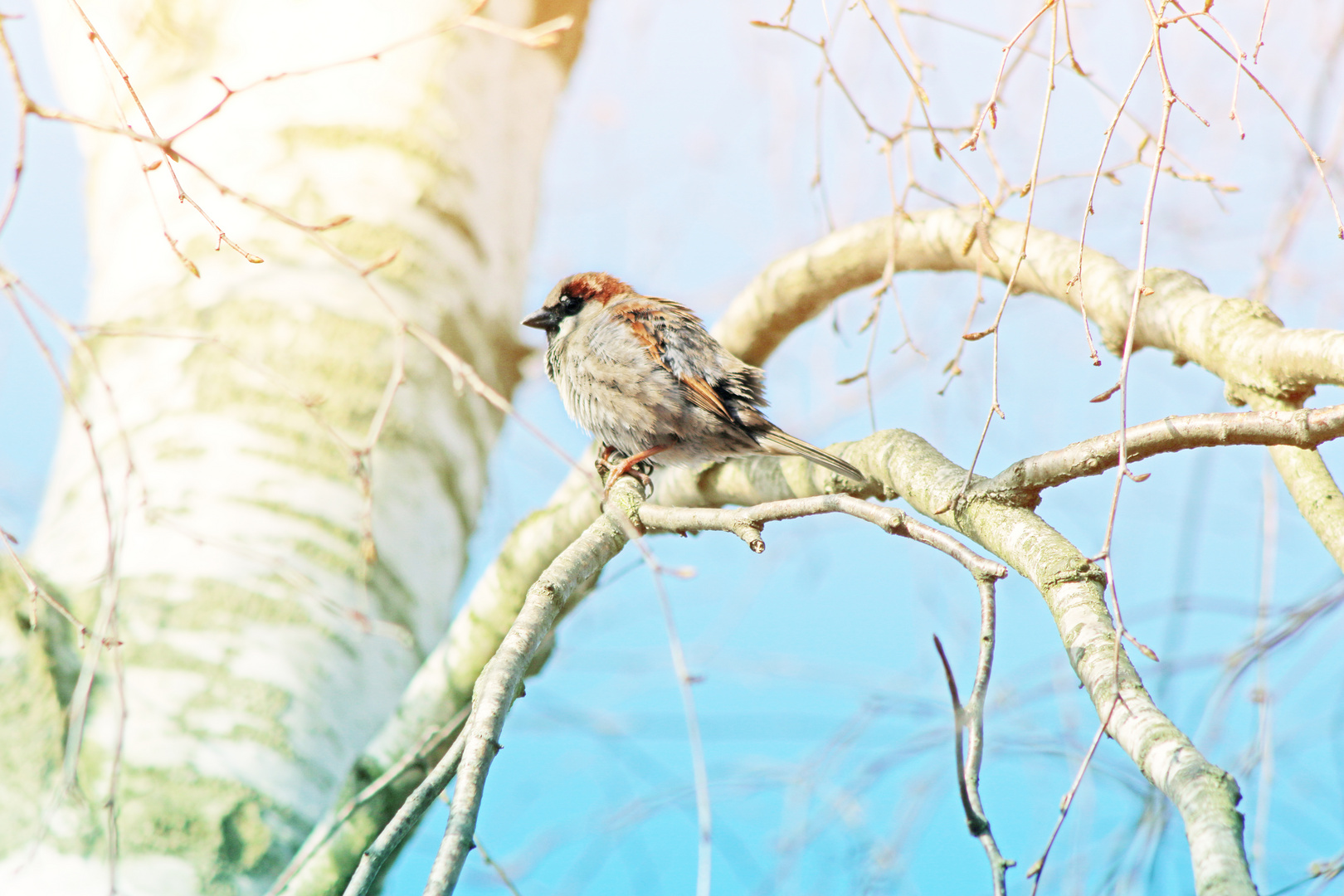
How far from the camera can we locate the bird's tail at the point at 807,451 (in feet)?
7.03

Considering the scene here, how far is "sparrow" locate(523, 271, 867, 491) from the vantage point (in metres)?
2.72

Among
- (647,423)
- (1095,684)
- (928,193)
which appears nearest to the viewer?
(1095,684)

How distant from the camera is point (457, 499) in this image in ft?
9.64

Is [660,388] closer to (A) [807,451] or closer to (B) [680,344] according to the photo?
(B) [680,344]

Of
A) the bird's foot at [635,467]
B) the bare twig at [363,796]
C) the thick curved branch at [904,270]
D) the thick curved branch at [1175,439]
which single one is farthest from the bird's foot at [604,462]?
the thick curved branch at [1175,439]

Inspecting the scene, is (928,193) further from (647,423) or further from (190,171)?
(190,171)

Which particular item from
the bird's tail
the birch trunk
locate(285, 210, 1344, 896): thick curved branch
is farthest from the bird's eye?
the bird's tail

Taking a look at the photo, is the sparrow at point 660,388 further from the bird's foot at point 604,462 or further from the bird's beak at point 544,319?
the bird's beak at point 544,319

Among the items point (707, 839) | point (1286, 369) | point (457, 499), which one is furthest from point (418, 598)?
point (1286, 369)

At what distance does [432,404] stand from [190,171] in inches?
38.0

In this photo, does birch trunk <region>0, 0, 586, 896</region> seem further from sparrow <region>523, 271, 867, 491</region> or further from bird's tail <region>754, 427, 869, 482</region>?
bird's tail <region>754, 427, 869, 482</region>

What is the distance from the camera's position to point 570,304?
3.42 meters

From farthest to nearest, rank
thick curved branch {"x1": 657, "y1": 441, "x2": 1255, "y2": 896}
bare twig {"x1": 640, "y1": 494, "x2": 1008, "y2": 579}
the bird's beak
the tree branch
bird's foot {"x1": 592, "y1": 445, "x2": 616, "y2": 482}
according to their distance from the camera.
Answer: the bird's beak, bird's foot {"x1": 592, "y1": 445, "x2": 616, "y2": 482}, bare twig {"x1": 640, "y1": 494, "x2": 1008, "y2": 579}, the tree branch, thick curved branch {"x1": 657, "y1": 441, "x2": 1255, "y2": 896}

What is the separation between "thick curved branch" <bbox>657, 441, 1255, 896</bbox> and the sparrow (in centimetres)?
28
